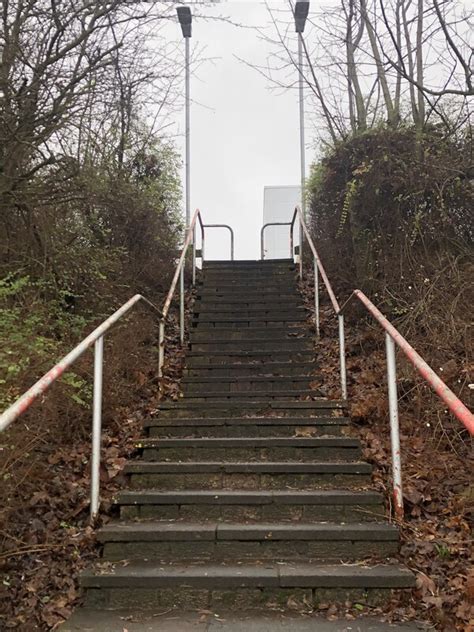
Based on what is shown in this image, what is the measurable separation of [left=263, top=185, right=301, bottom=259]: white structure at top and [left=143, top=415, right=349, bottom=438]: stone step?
977cm

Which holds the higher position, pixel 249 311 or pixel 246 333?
pixel 249 311

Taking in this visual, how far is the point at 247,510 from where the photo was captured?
312 cm

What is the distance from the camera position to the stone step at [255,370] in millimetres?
5383

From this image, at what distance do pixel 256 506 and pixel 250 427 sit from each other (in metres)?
0.98

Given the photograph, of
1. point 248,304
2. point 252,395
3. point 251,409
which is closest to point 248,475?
point 251,409

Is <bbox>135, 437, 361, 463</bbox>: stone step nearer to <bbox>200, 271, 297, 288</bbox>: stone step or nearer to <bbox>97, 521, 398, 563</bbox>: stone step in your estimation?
<bbox>97, 521, 398, 563</bbox>: stone step

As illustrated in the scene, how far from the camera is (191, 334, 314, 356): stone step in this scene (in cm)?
591

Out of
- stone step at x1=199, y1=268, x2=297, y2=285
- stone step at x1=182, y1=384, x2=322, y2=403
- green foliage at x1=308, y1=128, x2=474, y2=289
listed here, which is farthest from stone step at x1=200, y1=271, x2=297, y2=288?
stone step at x1=182, y1=384, x2=322, y2=403

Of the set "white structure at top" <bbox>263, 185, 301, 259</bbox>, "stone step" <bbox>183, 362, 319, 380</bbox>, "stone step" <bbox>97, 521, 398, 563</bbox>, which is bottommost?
"stone step" <bbox>97, 521, 398, 563</bbox>

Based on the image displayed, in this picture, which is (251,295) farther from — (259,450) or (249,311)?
(259,450)

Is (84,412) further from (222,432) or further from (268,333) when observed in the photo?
(268,333)

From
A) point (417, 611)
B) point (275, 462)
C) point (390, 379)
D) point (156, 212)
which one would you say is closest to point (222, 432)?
point (275, 462)

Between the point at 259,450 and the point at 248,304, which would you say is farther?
the point at 248,304

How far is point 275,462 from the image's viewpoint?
11.8ft
